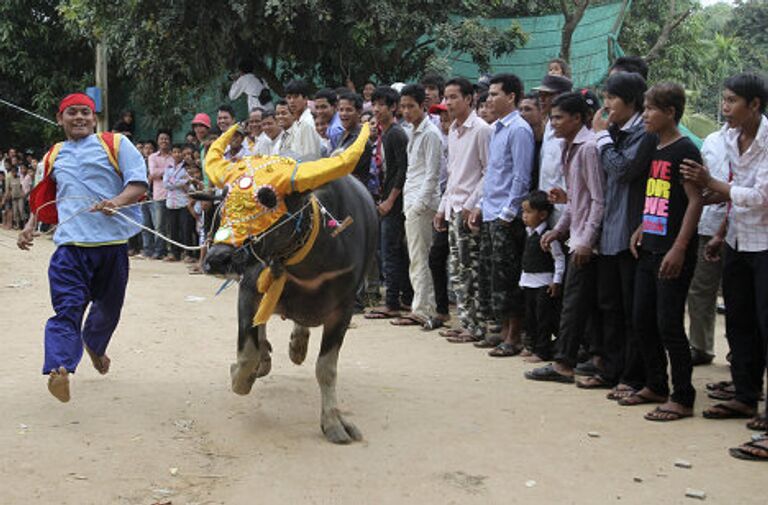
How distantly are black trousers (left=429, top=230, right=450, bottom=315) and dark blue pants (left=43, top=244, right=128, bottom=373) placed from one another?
3242 millimetres

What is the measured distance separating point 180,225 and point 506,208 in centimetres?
813

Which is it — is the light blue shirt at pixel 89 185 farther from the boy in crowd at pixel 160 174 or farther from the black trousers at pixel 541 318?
the boy in crowd at pixel 160 174

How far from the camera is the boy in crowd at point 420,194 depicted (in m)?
8.05

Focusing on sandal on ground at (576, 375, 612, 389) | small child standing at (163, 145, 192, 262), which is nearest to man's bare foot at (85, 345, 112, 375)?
sandal on ground at (576, 375, 612, 389)

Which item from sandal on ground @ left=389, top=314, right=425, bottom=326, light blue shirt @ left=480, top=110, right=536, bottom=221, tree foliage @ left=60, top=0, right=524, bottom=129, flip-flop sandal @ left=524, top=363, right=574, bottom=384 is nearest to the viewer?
flip-flop sandal @ left=524, top=363, right=574, bottom=384

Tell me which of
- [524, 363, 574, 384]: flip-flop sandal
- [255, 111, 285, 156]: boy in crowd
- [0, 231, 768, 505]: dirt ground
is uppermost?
[255, 111, 285, 156]: boy in crowd

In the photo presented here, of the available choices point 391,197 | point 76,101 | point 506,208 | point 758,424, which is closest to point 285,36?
point 391,197

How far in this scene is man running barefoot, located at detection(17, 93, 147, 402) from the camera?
5.42m

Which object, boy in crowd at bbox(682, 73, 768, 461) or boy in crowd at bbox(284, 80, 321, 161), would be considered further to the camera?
boy in crowd at bbox(284, 80, 321, 161)

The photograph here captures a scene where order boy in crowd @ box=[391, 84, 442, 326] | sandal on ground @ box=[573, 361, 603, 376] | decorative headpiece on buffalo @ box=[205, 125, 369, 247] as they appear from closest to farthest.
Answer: decorative headpiece on buffalo @ box=[205, 125, 369, 247]
sandal on ground @ box=[573, 361, 603, 376]
boy in crowd @ box=[391, 84, 442, 326]

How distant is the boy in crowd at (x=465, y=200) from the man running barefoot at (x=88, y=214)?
2.91 meters

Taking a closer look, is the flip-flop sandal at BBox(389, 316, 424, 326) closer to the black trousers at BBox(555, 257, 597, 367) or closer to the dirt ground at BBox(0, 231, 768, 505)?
the dirt ground at BBox(0, 231, 768, 505)

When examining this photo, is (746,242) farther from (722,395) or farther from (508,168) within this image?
(508,168)

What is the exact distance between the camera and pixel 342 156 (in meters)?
4.65
